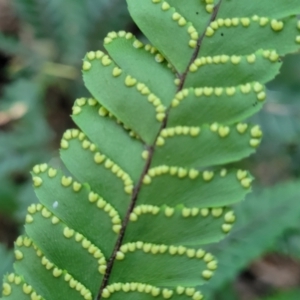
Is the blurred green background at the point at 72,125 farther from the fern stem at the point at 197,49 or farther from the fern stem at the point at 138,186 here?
the fern stem at the point at 197,49

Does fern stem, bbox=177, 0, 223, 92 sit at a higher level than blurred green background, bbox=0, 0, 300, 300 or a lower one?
lower

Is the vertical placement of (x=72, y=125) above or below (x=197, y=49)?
above

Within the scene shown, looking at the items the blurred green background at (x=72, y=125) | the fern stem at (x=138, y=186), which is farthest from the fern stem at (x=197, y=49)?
the blurred green background at (x=72, y=125)

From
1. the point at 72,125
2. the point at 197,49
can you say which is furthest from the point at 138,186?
the point at 72,125

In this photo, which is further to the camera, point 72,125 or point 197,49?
point 72,125

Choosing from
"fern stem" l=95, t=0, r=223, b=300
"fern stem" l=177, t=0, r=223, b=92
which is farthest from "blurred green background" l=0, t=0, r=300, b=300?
"fern stem" l=177, t=0, r=223, b=92

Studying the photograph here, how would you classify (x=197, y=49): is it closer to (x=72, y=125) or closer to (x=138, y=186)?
(x=138, y=186)

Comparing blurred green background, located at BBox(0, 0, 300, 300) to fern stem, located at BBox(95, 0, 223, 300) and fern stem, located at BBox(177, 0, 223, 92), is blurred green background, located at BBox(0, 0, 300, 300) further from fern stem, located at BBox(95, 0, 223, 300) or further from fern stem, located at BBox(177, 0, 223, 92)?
fern stem, located at BBox(177, 0, 223, 92)

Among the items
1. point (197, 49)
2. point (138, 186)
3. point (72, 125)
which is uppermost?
point (72, 125)
